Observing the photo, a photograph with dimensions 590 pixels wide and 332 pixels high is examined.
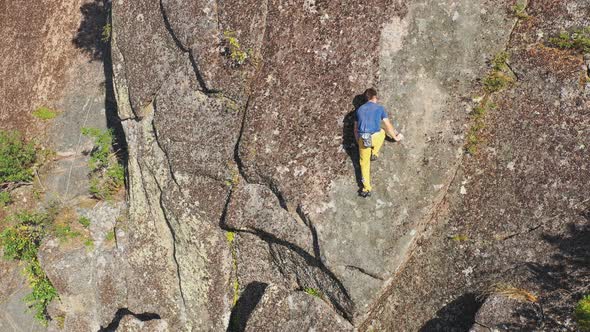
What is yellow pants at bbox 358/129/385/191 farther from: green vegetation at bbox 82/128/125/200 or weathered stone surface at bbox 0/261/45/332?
weathered stone surface at bbox 0/261/45/332

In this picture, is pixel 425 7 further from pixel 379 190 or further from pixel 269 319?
pixel 269 319

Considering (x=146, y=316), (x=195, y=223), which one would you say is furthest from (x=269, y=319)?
(x=146, y=316)

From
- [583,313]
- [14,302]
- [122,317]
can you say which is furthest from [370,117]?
[14,302]

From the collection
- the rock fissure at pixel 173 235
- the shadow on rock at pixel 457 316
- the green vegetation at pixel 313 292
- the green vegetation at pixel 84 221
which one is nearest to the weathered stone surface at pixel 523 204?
the shadow on rock at pixel 457 316

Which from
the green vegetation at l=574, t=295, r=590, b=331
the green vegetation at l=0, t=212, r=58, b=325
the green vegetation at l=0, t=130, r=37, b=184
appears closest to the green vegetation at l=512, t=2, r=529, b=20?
the green vegetation at l=574, t=295, r=590, b=331

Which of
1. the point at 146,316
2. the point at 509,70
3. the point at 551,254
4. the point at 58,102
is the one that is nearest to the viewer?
the point at 551,254

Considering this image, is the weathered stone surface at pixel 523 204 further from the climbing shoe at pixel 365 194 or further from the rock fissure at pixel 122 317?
the rock fissure at pixel 122 317

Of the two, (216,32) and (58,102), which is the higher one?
(216,32)
